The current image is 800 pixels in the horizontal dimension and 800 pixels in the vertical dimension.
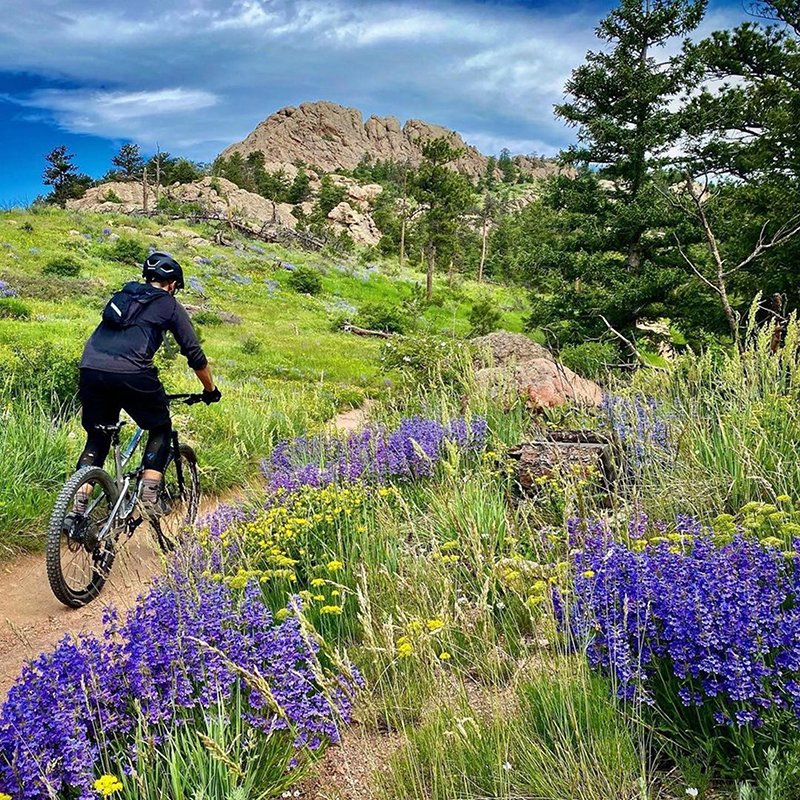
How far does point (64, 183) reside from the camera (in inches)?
2280

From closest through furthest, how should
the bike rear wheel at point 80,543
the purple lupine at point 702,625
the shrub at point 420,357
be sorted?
1. the purple lupine at point 702,625
2. the bike rear wheel at point 80,543
3. the shrub at point 420,357

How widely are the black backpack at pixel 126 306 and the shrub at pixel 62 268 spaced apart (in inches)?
720

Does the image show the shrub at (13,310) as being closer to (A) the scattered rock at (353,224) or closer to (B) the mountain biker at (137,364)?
(B) the mountain biker at (137,364)

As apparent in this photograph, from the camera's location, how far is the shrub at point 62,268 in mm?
20141

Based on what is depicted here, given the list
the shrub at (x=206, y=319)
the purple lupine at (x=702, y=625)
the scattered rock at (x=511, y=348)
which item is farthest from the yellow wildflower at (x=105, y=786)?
the shrub at (x=206, y=319)

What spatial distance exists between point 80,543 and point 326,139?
577ft

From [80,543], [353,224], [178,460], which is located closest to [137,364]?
[80,543]

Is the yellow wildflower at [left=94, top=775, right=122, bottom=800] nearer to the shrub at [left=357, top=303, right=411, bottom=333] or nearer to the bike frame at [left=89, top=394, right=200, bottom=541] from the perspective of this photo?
the bike frame at [left=89, top=394, right=200, bottom=541]

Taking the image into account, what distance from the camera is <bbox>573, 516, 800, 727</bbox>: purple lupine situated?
76.7 inches

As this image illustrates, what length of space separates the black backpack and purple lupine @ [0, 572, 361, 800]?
7.49 ft

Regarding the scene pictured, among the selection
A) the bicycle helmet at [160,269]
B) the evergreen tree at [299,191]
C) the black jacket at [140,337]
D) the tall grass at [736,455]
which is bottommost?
the tall grass at [736,455]

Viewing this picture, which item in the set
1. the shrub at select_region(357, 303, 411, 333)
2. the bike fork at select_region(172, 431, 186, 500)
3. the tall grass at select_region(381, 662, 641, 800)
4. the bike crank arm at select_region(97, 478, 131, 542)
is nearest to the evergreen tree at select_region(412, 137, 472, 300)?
the shrub at select_region(357, 303, 411, 333)

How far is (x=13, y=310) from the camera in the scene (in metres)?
14.1

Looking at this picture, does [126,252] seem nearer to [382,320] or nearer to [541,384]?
[382,320]
